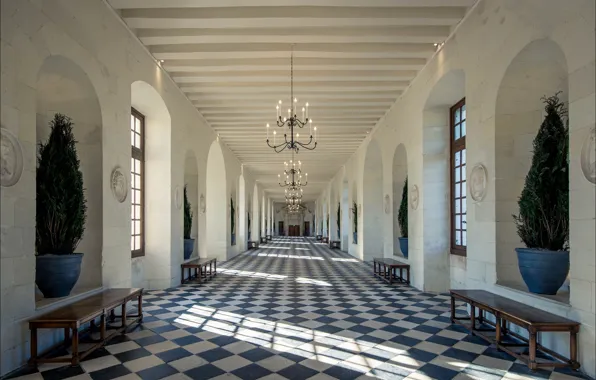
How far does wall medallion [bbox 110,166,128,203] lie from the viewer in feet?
17.3

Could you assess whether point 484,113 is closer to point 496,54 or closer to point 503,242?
point 496,54

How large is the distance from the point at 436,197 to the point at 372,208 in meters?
5.75

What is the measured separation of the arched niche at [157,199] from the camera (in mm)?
7652

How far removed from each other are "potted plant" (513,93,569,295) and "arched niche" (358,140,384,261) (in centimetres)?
884

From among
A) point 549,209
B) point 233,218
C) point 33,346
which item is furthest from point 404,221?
point 233,218

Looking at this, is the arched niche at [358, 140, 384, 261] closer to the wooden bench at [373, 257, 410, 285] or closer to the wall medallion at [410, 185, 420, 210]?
the wooden bench at [373, 257, 410, 285]

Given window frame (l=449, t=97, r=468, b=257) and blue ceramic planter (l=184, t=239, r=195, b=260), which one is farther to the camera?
blue ceramic planter (l=184, t=239, r=195, b=260)

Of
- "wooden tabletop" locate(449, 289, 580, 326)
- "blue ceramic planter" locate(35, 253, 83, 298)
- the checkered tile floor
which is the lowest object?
the checkered tile floor

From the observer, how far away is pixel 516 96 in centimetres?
471

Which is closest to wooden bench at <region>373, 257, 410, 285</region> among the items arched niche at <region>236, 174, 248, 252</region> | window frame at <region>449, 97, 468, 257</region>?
window frame at <region>449, 97, 468, 257</region>

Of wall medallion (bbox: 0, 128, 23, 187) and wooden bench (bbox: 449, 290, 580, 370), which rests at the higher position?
wall medallion (bbox: 0, 128, 23, 187)

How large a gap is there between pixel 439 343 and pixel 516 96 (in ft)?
9.70

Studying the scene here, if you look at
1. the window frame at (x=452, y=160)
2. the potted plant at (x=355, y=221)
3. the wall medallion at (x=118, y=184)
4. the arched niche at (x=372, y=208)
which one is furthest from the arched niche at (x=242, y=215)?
the wall medallion at (x=118, y=184)

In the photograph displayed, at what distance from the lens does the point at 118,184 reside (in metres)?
5.39
